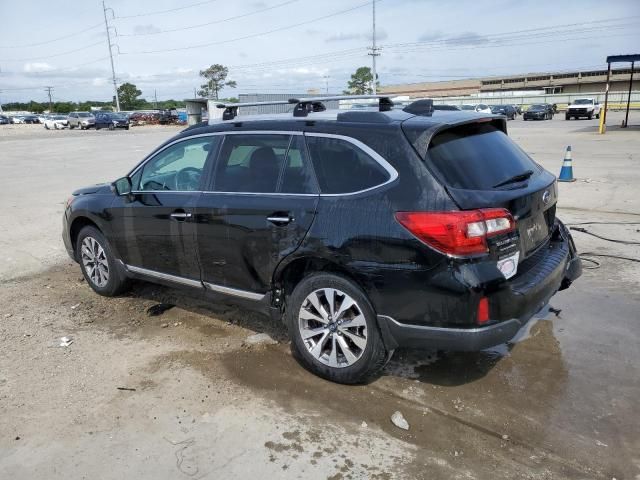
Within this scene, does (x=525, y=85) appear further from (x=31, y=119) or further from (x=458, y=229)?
(x=458, y=229)

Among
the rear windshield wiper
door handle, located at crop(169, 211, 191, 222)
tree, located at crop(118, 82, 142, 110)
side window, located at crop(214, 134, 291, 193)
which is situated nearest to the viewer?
the rear windshield wiper

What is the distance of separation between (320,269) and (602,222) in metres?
5.95

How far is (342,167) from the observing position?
3498 mm

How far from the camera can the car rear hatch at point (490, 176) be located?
3146mm

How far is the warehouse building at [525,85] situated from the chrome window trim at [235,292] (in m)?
92.2

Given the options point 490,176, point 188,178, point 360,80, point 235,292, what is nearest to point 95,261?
point 188,178

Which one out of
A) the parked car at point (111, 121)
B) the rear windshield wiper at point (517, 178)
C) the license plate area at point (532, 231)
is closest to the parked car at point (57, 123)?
the parked car at point (111, 121)

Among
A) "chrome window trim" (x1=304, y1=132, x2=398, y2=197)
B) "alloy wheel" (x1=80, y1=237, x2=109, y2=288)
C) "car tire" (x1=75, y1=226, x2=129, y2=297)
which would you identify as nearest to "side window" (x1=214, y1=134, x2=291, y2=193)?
"chrome window trim" (x1=304, y1=132, x2=398, y2=197)

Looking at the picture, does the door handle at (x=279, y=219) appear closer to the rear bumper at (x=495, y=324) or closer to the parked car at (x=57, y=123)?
the rear bumper at (x=495, y=324)

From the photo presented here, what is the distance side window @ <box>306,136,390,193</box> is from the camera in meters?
3.35

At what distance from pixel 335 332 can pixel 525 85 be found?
116 meters

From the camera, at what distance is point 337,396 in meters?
3.55

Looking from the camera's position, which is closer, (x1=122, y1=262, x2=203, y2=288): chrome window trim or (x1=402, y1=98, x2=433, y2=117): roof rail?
(x1=402, y1=98, x2=433, y2=117): roof rail

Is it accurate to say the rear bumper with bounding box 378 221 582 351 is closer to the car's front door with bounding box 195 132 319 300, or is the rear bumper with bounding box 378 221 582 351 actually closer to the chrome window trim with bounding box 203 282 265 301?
the car's front door with bounding box 195 132 319 300
